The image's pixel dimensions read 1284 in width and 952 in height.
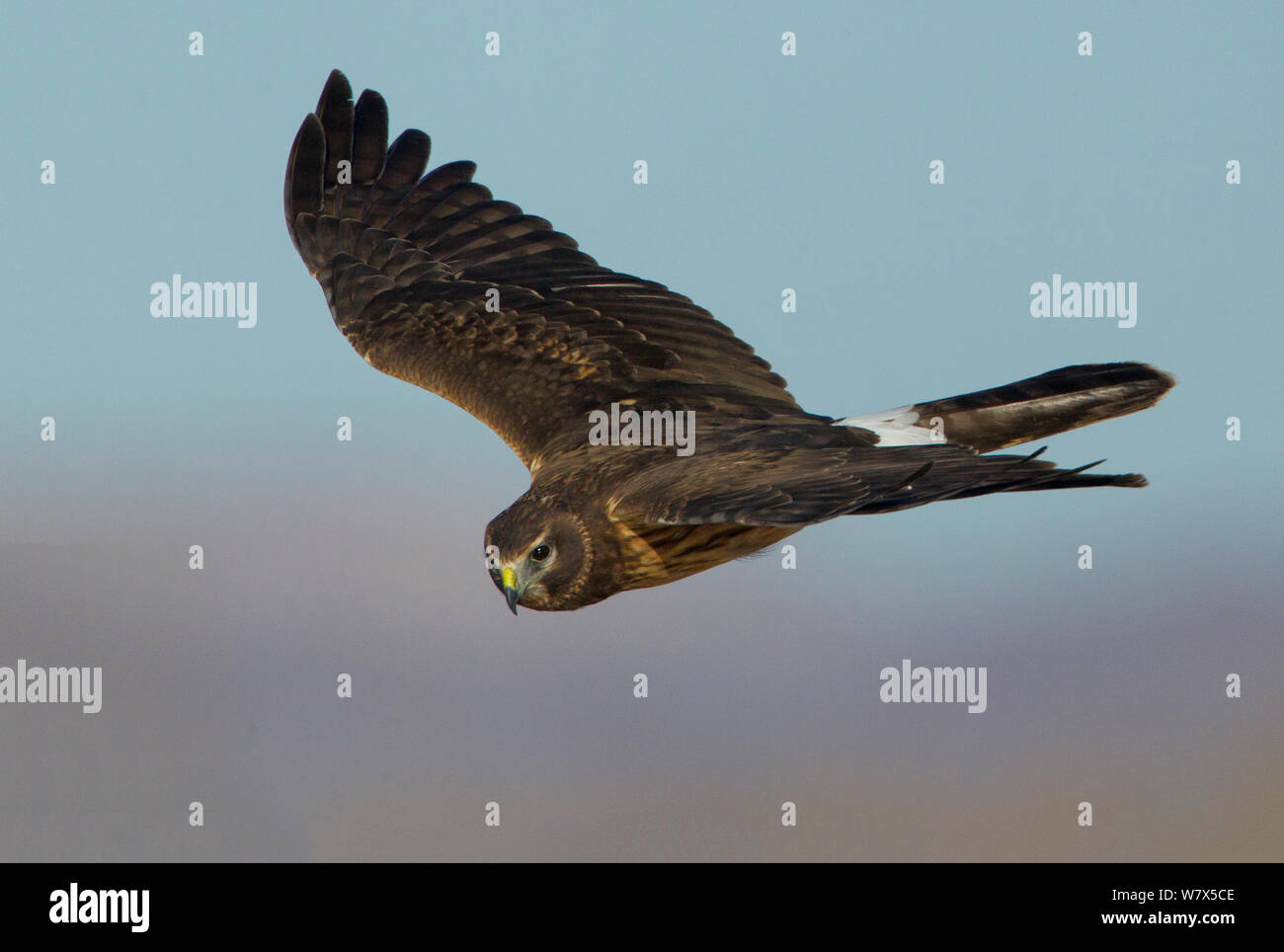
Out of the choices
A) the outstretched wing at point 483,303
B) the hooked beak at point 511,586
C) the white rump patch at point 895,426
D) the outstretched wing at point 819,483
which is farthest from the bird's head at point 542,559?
the white rump patch at point 895,426

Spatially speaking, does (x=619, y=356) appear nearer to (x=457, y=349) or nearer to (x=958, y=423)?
(x=457, y=349)

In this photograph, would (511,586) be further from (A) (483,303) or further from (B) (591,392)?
(A) (483,303)

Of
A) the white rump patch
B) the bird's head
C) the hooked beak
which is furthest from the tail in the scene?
the hooked beak

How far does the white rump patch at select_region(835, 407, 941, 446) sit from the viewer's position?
889cm

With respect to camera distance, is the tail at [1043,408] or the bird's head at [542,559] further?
the tail at [1043,408]

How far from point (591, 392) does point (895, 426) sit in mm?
1877

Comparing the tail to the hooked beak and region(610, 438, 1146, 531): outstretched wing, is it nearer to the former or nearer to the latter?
region(610, 438, 1146, 531): outstretched wing

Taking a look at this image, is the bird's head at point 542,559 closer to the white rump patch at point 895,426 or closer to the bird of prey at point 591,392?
the bird of prey at point 591,392

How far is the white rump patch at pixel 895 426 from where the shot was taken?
889 centimetres

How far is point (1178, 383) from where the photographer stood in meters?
9.04

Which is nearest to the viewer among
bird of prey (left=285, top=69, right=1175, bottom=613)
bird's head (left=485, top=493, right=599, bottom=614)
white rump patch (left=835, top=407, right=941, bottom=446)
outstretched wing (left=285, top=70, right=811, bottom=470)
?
bird of prey (left=285, top=69, right=1175, bottom=613)

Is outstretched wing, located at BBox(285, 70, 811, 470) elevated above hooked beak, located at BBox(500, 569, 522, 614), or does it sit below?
above

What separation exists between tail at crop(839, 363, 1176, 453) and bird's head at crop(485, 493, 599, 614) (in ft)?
6.09

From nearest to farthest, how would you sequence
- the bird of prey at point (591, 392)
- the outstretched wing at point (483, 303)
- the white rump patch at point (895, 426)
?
the bird of prey at point (591, 392)
the white rump patch at point (895, 426)
the outstretched wing at point (483, 303)
